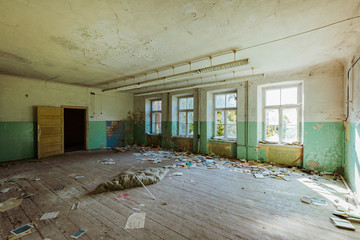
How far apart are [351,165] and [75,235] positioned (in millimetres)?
5106

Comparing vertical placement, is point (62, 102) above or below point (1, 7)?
below

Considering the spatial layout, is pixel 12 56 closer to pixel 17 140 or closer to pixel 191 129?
pixel 17 140

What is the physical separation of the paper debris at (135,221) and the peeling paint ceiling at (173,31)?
113 inches

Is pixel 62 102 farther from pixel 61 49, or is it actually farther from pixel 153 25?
pixel 153 25

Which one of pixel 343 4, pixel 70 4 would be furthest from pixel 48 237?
pixel 343 4

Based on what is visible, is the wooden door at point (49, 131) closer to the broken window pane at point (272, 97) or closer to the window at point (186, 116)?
the window at point (186, 116)

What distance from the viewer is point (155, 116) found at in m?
8.73

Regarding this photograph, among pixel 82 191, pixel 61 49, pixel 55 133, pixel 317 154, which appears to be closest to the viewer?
pixel 82 191

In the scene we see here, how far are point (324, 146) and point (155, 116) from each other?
6884 millimetres

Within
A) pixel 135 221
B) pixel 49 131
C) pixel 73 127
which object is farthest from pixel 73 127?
pixel 135 221

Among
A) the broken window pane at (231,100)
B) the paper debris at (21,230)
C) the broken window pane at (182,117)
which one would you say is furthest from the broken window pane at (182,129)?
the paper debris at (21,230)

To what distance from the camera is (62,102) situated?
663 centimetres

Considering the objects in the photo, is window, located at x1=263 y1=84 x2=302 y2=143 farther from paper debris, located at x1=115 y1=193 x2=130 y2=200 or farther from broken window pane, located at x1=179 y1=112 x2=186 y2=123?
paper debris, located at x1=115 y1=193 x2=130 y2=200

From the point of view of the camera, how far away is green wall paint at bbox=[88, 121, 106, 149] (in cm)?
752
